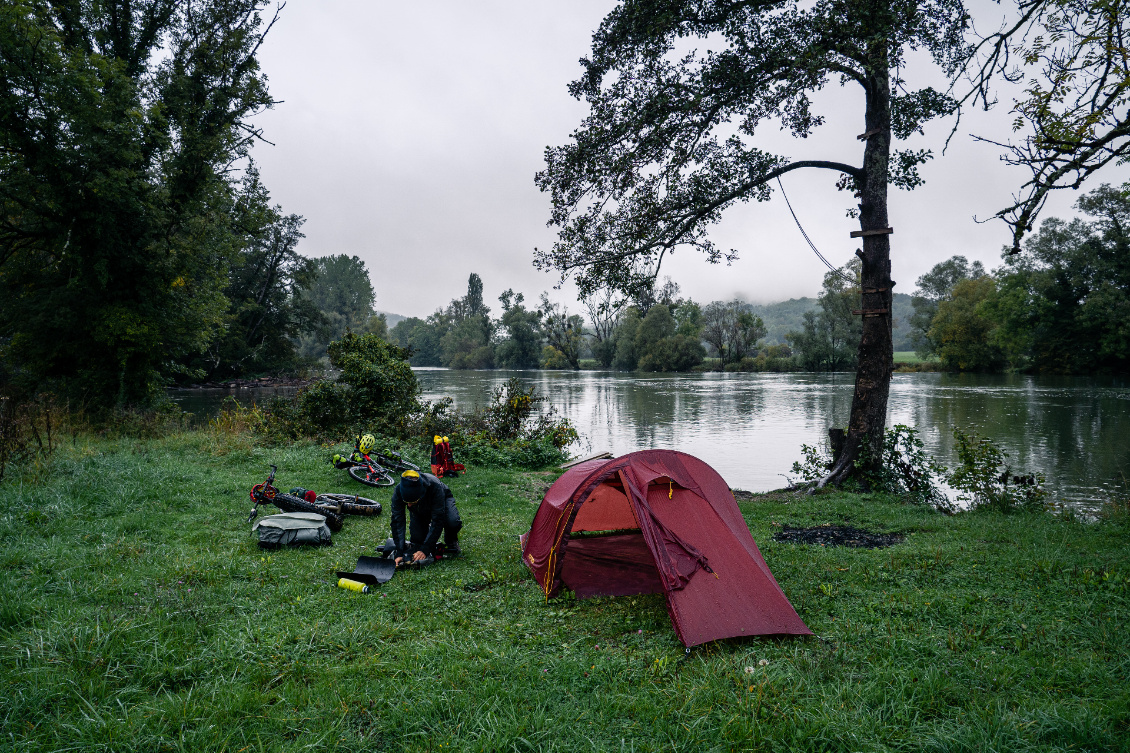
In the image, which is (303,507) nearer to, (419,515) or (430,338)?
(419,515)

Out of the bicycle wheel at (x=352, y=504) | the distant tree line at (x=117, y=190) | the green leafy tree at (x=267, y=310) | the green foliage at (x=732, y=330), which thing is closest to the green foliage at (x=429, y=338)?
the green foliage at (x=732, y=330)

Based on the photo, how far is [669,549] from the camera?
490 cm

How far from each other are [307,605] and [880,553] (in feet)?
20.0

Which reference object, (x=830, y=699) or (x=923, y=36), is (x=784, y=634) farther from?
(x=923, y=36)

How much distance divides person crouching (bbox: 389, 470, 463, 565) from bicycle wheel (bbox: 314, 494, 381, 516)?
2.36 m

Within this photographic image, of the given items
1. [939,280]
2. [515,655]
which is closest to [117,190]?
[515,655]

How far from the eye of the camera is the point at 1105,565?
548 cm

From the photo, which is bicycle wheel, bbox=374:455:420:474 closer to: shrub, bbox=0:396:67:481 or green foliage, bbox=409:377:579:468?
green foliage, bbox=409:377:579:468

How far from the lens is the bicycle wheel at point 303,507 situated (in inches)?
298

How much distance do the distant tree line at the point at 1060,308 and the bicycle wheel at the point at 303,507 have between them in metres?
48.2

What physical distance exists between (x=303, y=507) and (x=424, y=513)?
234 cm

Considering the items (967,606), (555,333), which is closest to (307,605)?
(967,606)

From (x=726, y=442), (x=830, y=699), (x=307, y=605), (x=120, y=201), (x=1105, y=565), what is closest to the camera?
(x=830, y=699)

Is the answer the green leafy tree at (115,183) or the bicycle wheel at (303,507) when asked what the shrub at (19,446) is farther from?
the green leafy tree at (115,183)
